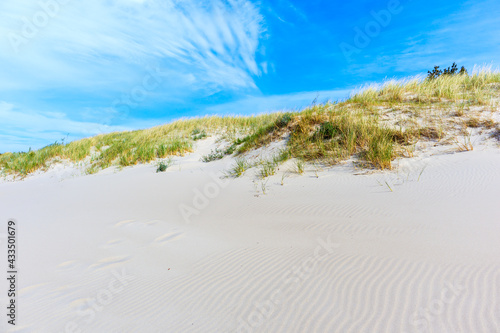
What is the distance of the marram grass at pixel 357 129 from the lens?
502cm

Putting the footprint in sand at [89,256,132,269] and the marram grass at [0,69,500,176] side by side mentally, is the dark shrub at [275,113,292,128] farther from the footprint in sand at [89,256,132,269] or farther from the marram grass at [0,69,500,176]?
the footprint in sand at [89,256,132,269]

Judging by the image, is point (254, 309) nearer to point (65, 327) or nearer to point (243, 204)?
point (65, 327)

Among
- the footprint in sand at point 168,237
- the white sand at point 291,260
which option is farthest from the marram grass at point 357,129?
the footprint in sand at point 168,237

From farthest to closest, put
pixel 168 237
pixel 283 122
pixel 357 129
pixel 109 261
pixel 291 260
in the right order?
pixel 283 122, pixel 357 129, pixel 168 237, pixel 109 261, pixel 291 260

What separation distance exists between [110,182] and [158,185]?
188 cm

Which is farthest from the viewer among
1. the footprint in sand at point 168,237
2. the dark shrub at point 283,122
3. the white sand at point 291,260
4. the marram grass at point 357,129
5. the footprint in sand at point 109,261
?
the dark shrub at point 283,122

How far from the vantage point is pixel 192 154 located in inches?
384

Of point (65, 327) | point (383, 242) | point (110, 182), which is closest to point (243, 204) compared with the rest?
point (383, 242)

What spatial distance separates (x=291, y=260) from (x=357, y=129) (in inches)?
168

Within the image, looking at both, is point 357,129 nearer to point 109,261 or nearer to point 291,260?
point 291,260

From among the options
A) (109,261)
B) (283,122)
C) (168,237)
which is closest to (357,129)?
(283,122)

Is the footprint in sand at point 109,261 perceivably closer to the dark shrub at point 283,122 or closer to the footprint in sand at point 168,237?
the footprint in sand at point 168,237

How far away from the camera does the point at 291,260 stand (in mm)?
2051

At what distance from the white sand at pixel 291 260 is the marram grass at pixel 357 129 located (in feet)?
3.03
